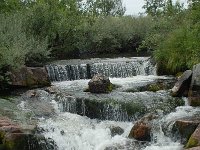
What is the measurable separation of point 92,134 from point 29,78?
590cm

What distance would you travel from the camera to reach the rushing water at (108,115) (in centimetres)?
1270

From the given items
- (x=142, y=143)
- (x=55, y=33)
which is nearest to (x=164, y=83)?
(x=142, y=143)

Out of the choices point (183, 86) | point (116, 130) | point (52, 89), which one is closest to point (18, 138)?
point (116, 130)

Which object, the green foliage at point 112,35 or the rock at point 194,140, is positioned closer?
the rock at point 194,140

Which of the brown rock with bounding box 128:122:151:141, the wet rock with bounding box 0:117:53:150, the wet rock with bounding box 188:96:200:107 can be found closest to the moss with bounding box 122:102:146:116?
the brown rock with bounding box 128:122:151:141

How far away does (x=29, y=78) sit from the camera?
18203mm

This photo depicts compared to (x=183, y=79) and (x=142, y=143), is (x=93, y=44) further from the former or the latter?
(x=142, y=143)

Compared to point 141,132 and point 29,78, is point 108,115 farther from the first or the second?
point 29,78

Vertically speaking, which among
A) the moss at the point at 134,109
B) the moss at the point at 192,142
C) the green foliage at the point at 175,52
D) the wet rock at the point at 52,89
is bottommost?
the moss at the point at 192,142

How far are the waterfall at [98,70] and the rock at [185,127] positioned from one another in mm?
8872

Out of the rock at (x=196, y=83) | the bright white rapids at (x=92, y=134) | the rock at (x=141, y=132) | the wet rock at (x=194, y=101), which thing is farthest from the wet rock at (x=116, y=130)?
the rock at (x=196, y=83)

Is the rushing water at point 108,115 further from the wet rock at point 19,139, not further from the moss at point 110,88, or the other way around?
the wet rock at point 19,139

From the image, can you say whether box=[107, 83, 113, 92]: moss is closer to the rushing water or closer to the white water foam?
the rushing water

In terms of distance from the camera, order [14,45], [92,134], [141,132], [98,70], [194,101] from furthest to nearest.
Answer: [98,70], [14,45], [194,101], [92,134], [141,132]
